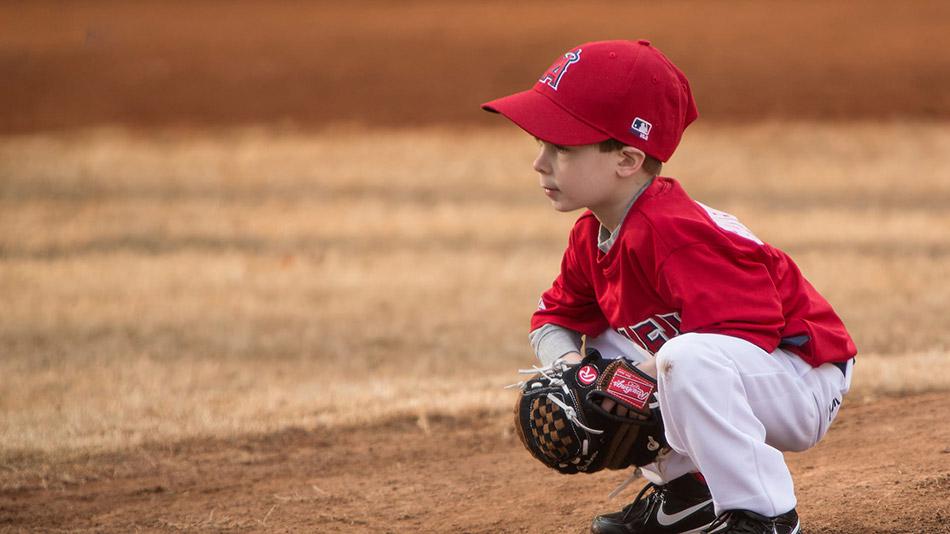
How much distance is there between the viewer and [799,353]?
2.64 meters

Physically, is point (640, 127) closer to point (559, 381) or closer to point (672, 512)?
point (559, 381)

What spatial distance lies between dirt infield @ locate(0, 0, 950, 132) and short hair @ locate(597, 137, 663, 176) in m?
9.74

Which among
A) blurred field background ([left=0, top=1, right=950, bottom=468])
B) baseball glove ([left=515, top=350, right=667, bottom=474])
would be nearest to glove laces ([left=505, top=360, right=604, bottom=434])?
baseball glove ([left=515, top=350, right=667, bottom=474])

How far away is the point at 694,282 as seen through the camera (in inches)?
95.7

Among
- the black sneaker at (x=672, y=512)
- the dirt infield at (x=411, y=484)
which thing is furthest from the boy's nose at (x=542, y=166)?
the dirt infield at (x=411, y=484)

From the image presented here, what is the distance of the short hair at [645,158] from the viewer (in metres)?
2.65

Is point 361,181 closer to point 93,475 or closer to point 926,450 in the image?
point 93,475

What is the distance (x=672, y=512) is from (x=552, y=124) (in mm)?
1020

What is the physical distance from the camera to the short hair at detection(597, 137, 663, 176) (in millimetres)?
2654

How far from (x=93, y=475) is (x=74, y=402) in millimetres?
1382

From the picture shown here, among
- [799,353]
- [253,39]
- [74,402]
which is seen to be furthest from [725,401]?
[253,39]

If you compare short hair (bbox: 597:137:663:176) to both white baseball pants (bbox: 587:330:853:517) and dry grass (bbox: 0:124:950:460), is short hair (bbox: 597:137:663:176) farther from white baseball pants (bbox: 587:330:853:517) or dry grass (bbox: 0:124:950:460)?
dry grass (bbox: 0:124:950:460)

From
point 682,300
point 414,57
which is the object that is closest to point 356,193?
point 414,57

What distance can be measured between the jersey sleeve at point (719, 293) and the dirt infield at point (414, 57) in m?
10.0
